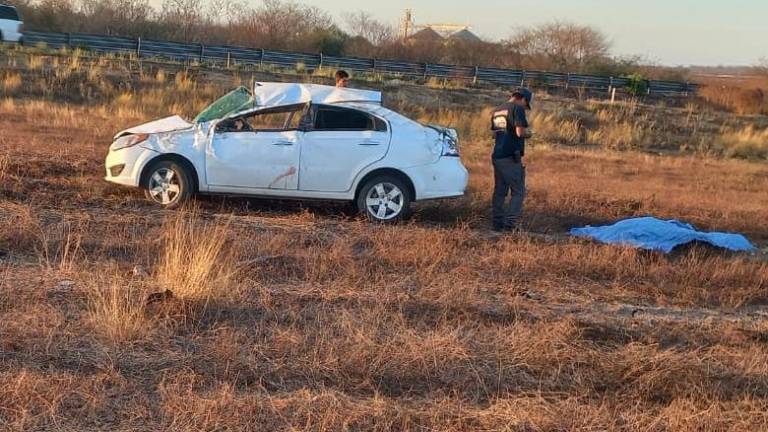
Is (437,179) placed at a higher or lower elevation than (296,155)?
lower

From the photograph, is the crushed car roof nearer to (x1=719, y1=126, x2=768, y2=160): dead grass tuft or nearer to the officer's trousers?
the officer's trousers

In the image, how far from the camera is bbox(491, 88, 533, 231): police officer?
9336 mm

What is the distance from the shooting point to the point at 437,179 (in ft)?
30.7

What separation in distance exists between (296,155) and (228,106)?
1.08 m

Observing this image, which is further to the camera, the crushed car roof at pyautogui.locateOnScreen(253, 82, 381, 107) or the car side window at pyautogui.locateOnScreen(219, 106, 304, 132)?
the crushed car roof at pyautogui.locateOnScreen(253, 82, 381, 107)

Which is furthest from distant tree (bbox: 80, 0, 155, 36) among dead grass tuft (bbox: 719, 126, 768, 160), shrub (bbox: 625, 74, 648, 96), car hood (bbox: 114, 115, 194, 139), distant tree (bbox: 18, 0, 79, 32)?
car hood (bbox: 114, 115, 194, 139)

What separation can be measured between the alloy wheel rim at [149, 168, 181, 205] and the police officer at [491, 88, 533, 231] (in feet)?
12.4

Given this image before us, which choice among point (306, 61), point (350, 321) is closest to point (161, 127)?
point (350, 321)

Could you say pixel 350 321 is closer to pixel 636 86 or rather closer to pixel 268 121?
pixel 268 121

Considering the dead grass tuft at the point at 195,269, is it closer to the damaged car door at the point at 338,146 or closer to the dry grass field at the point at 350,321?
the dry grass field at the point at 350,321

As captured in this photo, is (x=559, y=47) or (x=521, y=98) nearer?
(x=521, y=98)

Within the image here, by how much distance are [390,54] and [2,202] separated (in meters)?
43.9

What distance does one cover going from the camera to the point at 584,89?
3750 cm

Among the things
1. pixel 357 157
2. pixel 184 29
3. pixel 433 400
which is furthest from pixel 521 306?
pixel 184 29
